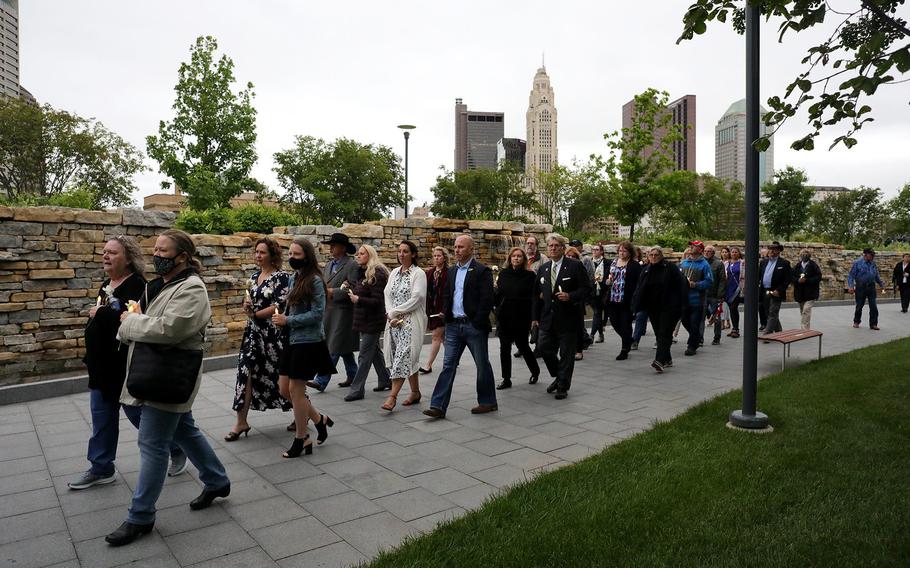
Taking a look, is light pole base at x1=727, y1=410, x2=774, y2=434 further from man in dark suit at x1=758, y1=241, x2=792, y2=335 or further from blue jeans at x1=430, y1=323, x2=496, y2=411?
man in dark suit at x1=758, y1=241, x2=792, y2=335

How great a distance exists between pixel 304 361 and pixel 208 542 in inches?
67.7

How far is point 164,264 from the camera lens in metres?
3.68

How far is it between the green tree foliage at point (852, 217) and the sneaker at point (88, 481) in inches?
2007

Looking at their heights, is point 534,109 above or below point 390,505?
above

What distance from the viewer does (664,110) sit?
25422 millimetres

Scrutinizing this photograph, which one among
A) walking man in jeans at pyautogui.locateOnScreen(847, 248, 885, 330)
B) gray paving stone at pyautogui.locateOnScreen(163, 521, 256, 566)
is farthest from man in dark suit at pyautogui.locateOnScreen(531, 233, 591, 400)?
walking man in jeans at pyautogui.locateOnScreen(847, 248, 885, 330)

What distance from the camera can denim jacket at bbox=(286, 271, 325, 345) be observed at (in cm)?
493

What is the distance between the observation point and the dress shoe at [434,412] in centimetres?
618

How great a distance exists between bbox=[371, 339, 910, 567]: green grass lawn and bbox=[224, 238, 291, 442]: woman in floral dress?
253cm

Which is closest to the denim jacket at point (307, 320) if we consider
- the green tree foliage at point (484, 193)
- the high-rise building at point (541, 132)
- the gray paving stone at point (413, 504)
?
the gray paving stone at point (413, 504)

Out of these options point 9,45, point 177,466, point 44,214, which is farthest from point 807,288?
point 9,45

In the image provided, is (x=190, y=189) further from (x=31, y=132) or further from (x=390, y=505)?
(x=390, y=505)

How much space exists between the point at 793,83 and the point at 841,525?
3222 mm

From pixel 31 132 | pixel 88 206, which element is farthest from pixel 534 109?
pixel 88 206
